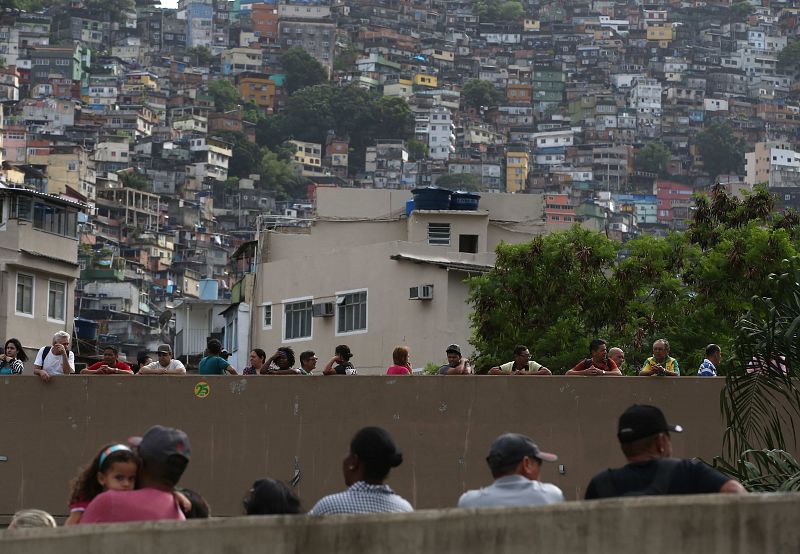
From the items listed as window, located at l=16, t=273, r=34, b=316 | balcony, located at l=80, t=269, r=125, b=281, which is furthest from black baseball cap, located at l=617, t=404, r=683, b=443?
balcony, located at l=80, t=269, r=125, b=281

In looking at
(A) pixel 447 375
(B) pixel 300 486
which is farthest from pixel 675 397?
(B) pixel 300 486

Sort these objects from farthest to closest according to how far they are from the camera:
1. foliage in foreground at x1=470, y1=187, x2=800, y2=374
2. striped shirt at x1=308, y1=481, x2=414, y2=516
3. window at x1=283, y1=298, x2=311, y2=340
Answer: window at x1=283, y1=298, x2=311, y2=340
foliage in foreground at x1=470, y1=187, x2=800, y2=374
striped shirt at x1=308, y1=481, x2=414, y2=516

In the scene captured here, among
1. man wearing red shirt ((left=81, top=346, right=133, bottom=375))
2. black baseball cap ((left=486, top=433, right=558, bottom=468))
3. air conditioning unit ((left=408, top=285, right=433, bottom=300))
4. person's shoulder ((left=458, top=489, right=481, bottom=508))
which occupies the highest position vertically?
black baseball cap ((left=486, top=433, right=558, bottom=468))

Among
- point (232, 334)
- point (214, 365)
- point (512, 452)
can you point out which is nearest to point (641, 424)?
point (512, 452)

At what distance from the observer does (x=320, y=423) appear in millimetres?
18641

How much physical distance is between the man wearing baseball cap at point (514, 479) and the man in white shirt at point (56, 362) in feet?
33.2

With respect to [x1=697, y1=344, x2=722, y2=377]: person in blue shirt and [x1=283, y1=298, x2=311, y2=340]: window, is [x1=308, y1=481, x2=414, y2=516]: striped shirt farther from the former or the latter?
[x1=283, y1=298, x2=311, y2=340]: window

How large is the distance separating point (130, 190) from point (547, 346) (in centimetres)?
14240

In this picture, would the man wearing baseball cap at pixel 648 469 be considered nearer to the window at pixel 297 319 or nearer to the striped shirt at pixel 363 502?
the striped shirt at pixel 363 502

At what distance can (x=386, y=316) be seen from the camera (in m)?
50.1

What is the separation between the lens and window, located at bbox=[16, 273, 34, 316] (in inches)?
2033

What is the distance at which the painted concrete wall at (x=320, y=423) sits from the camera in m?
18.4

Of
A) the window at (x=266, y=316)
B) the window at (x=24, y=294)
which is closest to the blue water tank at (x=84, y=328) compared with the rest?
the window at (x=24, y=294)

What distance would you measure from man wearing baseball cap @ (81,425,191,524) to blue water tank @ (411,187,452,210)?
47.5m
